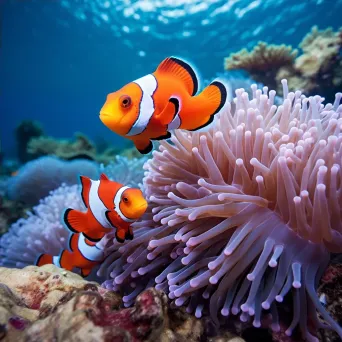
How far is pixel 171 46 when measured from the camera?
24.8 metres

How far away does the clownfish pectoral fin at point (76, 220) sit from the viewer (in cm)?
202

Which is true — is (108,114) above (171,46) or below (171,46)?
below

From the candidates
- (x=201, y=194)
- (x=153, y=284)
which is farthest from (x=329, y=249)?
(x=153, y=284)

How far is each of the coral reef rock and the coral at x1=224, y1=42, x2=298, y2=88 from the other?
198 inches

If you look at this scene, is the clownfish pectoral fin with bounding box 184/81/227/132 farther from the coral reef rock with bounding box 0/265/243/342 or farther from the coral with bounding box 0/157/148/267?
the coral with bounding box 0/157/148/267

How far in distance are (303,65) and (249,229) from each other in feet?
15.5

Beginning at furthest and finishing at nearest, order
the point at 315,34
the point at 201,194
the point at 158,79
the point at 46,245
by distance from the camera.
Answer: the point at 315,34, the point at 46,245, the point at 201,194, the point at 158,79

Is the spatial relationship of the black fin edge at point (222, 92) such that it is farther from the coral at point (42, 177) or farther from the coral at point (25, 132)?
the coral at point (25, 132)

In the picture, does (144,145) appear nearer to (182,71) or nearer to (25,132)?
(182,71)

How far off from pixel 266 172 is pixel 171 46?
25.2 m

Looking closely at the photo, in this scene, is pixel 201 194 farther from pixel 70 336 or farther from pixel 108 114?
pixel 70 336

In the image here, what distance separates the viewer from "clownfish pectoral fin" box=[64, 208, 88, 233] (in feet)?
6.64

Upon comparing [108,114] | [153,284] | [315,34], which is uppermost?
[315,34]

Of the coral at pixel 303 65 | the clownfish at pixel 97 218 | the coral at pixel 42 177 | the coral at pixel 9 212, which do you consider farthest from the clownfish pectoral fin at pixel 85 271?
the coral at pixel 303 65
